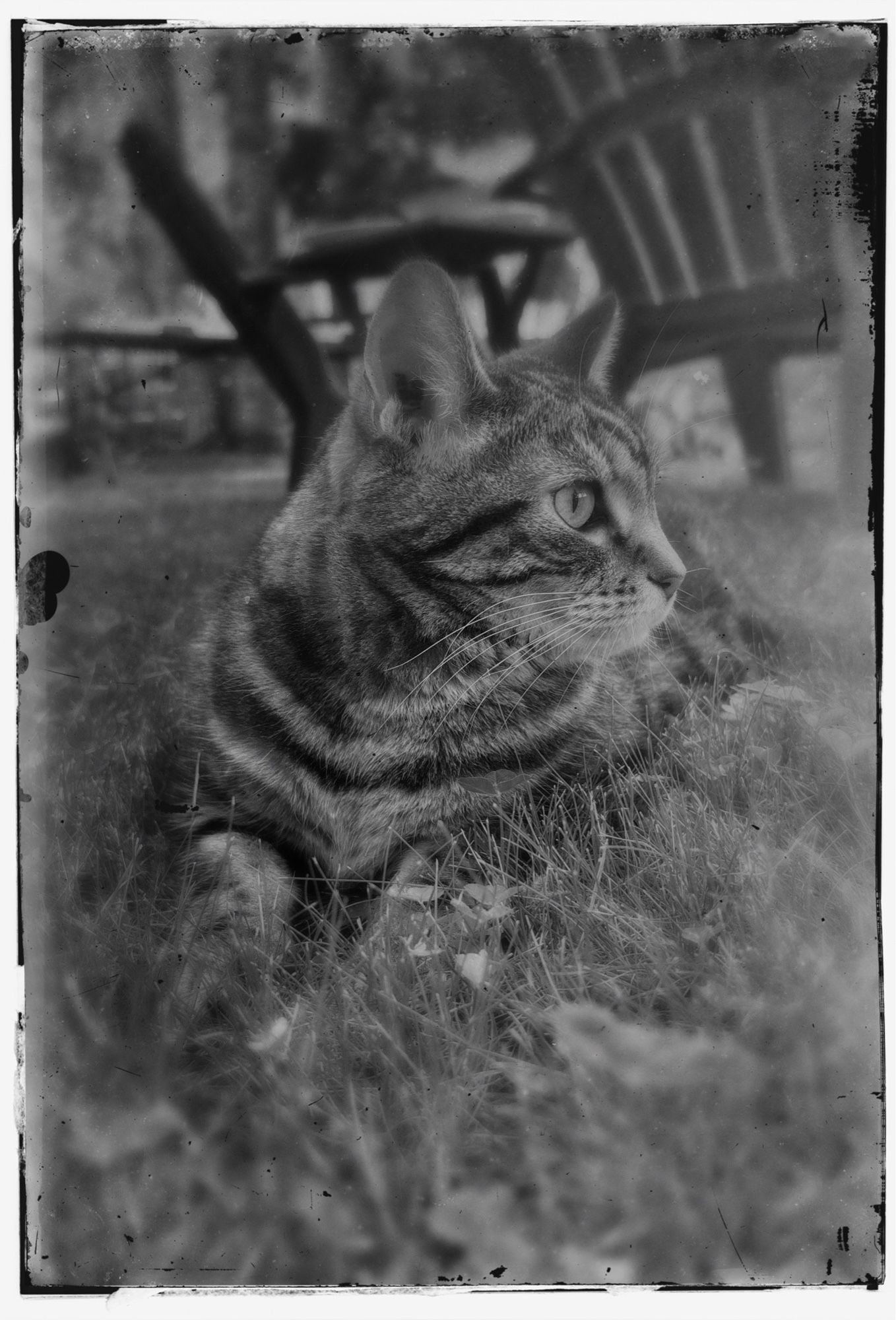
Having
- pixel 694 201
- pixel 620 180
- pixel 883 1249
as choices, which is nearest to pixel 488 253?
pixel 620 180

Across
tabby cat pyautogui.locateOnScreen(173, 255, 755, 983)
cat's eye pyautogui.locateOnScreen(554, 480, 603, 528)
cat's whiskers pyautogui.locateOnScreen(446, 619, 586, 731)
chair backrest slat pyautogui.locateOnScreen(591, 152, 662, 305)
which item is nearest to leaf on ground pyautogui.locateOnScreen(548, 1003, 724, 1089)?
tabby cat pyautogui.locateOnScreen(173, 255, 755, 983)

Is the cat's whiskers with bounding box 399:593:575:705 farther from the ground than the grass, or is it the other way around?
the cat's whiskers with bounding box 399:593:575:705

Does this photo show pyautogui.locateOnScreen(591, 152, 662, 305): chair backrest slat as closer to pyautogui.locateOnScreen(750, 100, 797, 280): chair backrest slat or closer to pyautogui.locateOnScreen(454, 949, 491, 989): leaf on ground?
pyautogui.locateOnScreen(750, 100, 797, 280): chair backrest slat

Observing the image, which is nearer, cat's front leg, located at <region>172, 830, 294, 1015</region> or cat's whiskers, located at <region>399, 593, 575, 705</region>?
cat's front leg, located at <region>172, 830, 294, 1015</region>

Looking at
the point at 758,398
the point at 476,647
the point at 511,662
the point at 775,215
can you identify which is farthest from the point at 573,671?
the point at 775,215

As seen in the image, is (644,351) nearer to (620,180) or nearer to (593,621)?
(620,180)

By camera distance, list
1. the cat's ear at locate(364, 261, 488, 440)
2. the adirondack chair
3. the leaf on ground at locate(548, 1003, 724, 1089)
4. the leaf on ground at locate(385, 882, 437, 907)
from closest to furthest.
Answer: the leaf on ground at locate(548, 1003, 724, 1089), the cat's ear at locate(364, 261, 488, 440), the leaf on ground at locate(385, 882, 437, 907), the adirondack chair
